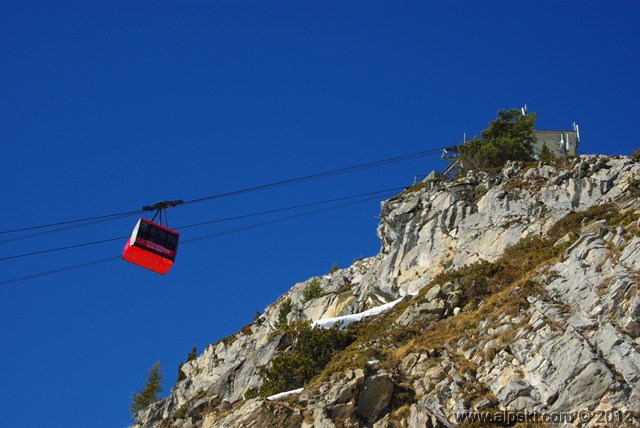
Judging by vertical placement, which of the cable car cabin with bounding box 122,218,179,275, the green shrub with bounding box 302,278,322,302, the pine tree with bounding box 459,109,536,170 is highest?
the pine tree with bounding box 459,109,536,170

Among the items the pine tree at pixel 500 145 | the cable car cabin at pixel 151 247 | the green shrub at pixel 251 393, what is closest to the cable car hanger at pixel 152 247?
the cable car cabin at pixel 151 247

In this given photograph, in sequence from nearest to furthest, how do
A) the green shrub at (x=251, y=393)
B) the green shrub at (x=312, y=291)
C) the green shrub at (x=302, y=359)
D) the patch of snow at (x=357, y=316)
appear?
1. the green shrub at (x=302, y=359)
2. the green shrub at (x=251, y=393)
3. the patch of snow at (x=357, y=316)
4. the green shrub at (x=312, y=291)

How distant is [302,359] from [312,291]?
20803mm

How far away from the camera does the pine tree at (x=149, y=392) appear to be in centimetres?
7238

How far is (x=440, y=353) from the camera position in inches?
1417

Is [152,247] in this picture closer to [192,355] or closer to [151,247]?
[151,247]

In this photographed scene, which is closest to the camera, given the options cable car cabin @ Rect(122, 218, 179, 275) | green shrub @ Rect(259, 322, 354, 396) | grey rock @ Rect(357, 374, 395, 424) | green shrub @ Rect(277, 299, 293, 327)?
grey rock @ Rect(357, 374, 395, 424)

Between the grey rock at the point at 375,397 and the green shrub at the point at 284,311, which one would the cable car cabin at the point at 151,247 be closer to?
the grey rock at the point at 375,397

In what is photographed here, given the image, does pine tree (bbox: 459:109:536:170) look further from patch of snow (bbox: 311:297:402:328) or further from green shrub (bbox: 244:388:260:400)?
green shrub (bbox: 244:388:260:400)

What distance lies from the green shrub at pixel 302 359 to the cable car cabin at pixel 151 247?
295 inches

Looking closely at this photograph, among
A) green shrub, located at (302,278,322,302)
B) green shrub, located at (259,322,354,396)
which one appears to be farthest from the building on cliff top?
green shrub, located at (259,322,354,396)

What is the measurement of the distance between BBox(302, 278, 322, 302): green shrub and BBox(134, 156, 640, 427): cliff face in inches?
69.8

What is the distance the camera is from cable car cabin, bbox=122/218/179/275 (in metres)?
41.1

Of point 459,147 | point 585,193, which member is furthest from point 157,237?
point 459,147
